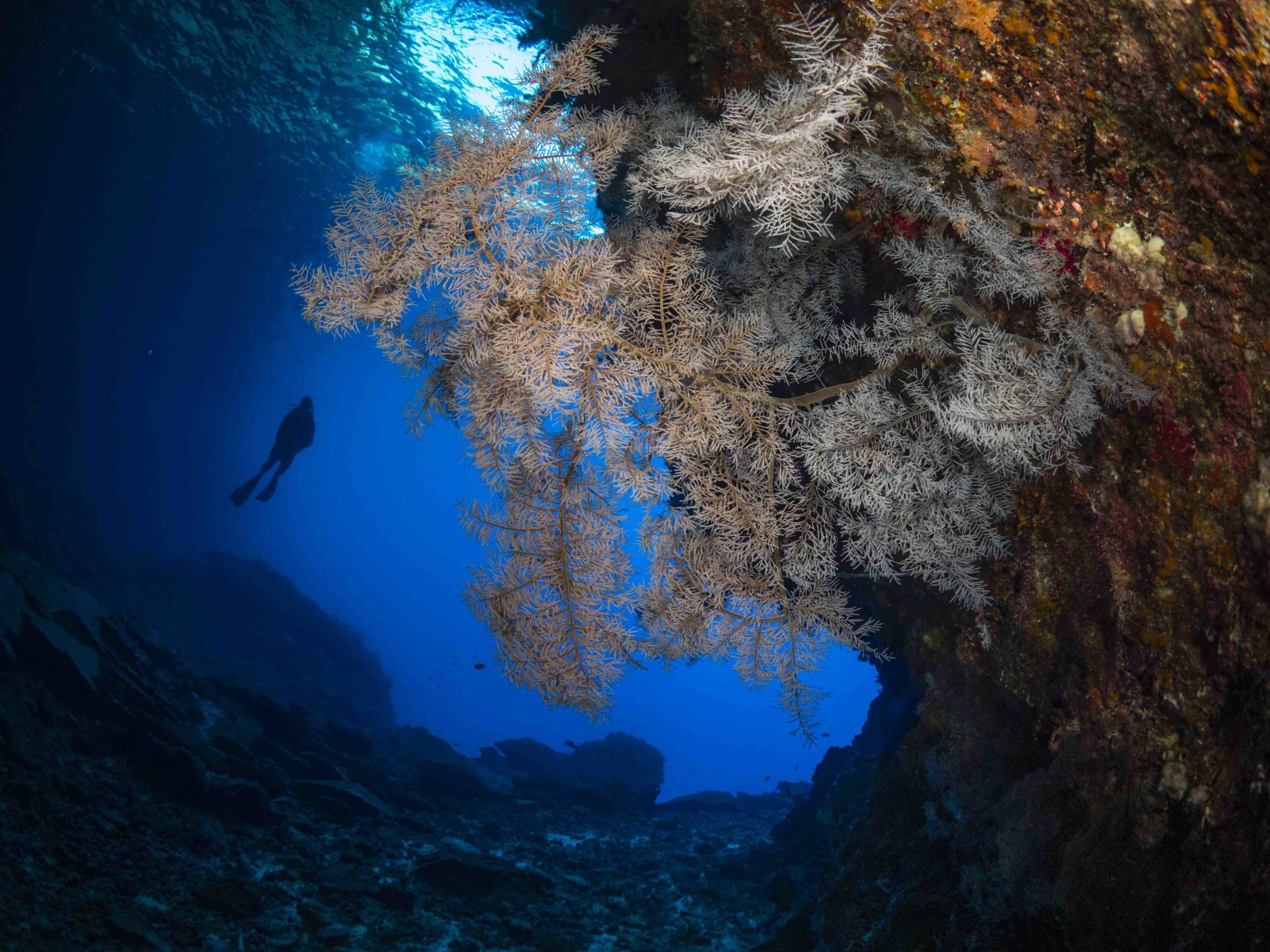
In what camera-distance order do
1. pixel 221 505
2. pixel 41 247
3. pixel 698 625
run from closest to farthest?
pixel 698 625 → pixel 41 247 → pixel 221 505

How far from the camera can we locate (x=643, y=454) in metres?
3.27

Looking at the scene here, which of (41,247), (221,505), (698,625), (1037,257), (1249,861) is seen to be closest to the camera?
(1249,861)

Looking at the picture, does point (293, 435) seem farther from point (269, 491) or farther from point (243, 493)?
point (243, 493)

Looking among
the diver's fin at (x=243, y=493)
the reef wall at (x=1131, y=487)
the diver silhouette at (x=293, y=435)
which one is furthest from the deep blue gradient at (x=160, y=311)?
the diver's fin at (x=243, y=493)

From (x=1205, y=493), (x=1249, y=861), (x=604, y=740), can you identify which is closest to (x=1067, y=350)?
(x=1205, y=493)

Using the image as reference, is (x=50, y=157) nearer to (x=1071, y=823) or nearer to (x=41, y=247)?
(x=41, y=247)

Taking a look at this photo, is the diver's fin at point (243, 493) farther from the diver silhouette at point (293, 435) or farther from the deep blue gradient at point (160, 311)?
the deep blue gradient at point (160, 311)

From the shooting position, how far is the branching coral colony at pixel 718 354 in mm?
2334

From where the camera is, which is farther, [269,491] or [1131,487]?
[269,491]

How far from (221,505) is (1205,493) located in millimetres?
69056

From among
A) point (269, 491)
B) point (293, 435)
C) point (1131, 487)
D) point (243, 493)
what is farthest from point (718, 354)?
point (243, 493)

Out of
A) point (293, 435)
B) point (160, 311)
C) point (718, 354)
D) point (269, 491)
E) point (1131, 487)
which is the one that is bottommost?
point (1131, 487)

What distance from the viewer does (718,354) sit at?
9.62 feet

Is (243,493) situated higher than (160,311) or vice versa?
(160,311)
